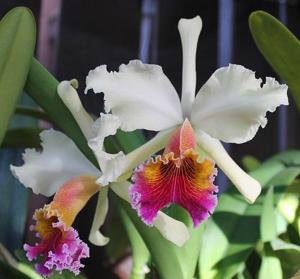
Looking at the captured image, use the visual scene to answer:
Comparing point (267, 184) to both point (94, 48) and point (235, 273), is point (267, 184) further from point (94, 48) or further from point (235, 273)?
point (94, 48)

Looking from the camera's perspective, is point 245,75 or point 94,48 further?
point 94,48

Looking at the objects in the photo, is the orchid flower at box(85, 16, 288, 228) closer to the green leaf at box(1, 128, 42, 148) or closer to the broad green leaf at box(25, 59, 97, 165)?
the broad green leaf at box(25, 59, 97, 165)

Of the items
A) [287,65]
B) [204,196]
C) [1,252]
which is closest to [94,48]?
[1,252]

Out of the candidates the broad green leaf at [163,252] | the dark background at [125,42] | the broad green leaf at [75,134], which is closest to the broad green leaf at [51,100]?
the broad green leaf at [75,134]

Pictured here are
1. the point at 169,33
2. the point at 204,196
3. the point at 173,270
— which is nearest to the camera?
the point at 204,196

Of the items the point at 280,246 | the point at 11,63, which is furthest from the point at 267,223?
the point at 11,63

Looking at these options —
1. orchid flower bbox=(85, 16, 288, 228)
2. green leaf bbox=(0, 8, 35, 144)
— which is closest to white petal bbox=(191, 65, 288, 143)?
orchid flower bbox=(85, 16, 288, 228)

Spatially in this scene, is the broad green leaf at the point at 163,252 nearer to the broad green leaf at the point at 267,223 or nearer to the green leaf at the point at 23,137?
the broad green leaf at the point at 267,223
